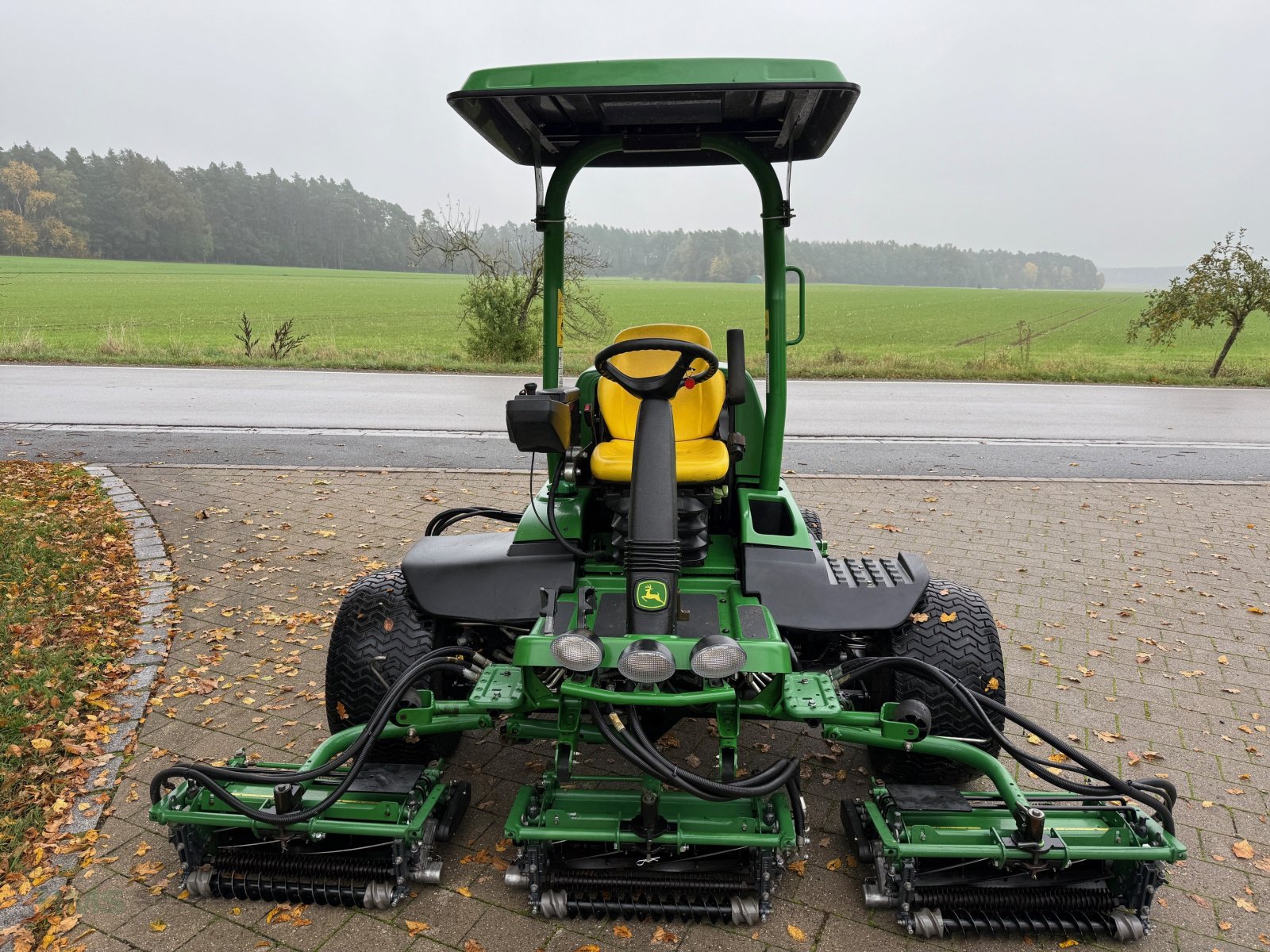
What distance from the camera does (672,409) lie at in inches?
129

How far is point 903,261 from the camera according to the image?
8469cm

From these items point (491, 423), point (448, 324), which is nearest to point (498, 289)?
point (491, 423)

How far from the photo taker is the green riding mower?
8.13ft

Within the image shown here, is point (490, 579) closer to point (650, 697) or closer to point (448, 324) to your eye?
point (650, 697)

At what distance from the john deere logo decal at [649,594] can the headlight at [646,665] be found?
0.24m

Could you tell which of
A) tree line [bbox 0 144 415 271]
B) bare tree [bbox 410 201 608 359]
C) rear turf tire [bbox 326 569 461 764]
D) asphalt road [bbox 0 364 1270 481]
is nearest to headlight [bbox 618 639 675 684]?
rear turf tire [bbox 326 569 461 764]

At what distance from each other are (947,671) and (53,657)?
3980 mm

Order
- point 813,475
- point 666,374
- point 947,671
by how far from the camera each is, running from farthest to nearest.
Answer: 1. point 813,475
2. point 947,671
3. point 666,374

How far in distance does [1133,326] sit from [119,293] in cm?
4239

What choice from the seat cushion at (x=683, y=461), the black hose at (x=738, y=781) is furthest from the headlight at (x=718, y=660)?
the seat cushion at (x=683, y=461)

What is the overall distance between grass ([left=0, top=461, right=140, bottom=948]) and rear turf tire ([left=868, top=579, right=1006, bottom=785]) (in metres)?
2.66

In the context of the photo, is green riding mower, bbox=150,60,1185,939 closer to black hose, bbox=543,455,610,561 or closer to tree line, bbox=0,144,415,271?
black hose, bbox=543,455,610,561

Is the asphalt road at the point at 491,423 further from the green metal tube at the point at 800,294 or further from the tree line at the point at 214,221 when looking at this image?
the tree line at the point at 214,221

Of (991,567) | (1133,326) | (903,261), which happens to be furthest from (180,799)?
(903,261)
